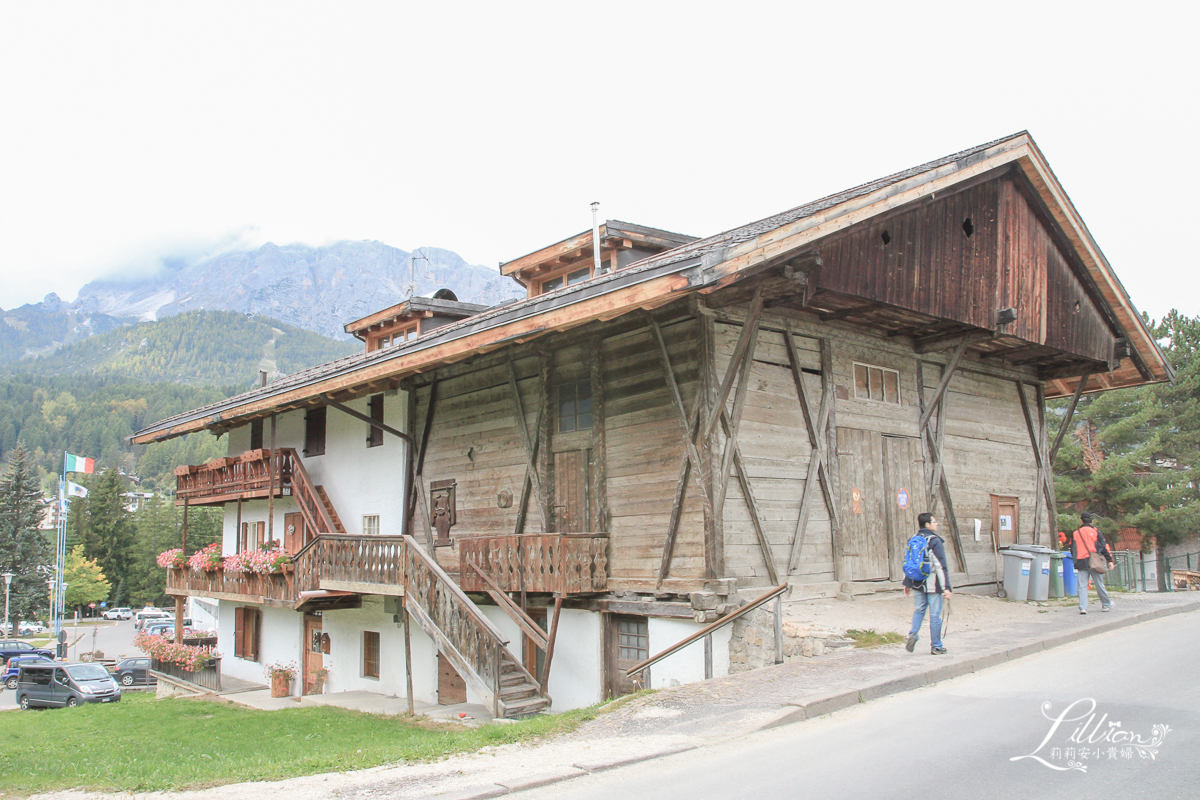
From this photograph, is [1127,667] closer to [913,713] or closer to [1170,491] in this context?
[913,713]

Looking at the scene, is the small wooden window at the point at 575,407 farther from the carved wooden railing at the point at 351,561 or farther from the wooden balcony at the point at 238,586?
the wooden balcony at the point at 238,586

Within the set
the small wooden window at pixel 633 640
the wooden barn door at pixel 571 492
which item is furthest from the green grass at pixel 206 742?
the wooden barn door at pixel 571 492

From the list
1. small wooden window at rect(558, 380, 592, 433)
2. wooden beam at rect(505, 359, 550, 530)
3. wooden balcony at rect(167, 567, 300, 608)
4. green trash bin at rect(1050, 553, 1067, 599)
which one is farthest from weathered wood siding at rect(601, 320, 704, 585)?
green trash bin at rect(1050, 553, 1067, 599)

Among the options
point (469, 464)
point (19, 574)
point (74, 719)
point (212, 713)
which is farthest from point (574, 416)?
point (19, 574)

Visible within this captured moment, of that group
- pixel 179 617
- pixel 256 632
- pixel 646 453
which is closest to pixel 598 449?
pixel 646 453

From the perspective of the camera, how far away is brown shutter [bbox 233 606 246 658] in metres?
27.8

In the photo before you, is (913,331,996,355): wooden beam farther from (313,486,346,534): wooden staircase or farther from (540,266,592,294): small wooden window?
(313,486,346,534): wooden staircase

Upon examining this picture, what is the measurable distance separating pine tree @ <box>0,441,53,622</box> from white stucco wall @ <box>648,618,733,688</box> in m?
79.5

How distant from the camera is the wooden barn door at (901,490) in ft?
54.0

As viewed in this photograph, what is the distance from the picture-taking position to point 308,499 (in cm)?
2312

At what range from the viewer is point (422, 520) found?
65.0 feet

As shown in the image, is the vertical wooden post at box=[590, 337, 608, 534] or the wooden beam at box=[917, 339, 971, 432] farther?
the wooden beam at box=[917, 339, 971, 432]

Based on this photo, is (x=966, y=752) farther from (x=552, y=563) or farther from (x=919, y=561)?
(x=552, y=563)

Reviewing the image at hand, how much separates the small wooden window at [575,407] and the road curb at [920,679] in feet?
24.5
